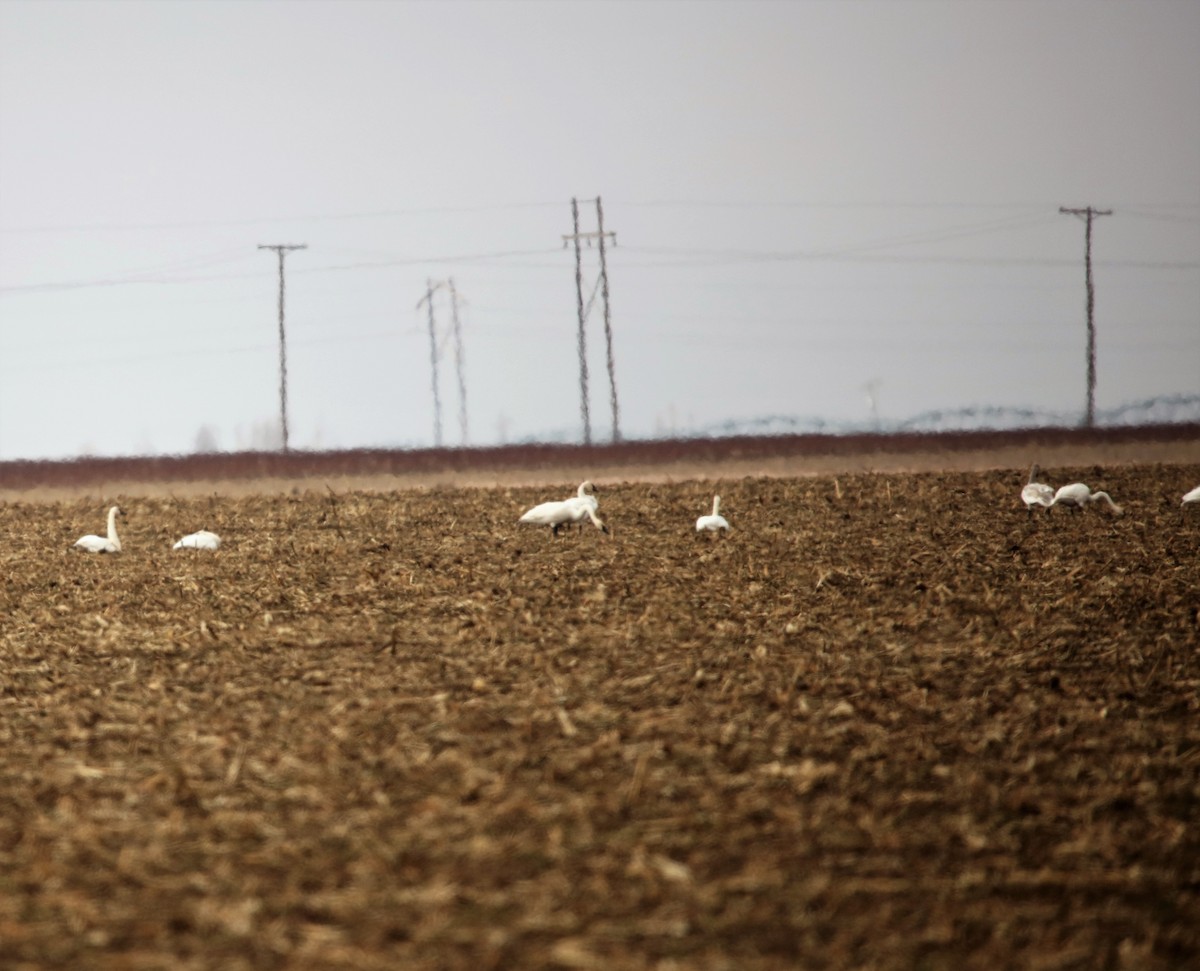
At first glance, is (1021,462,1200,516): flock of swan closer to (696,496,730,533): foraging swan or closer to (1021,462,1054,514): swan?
(1021,462,1054,514): swan

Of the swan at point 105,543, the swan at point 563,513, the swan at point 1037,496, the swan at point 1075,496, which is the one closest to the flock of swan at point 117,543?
the swan at point 105,543

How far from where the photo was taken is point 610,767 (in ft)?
27.4

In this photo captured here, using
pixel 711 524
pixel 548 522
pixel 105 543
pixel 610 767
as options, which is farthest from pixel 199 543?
pixel 610 767

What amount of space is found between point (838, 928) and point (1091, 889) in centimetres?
124

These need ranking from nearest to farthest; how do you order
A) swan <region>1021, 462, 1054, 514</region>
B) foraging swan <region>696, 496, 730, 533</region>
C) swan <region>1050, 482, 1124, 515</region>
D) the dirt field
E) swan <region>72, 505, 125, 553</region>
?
the dirt field → foraging swan <region>696, 496, 730, 533</region> → swan <region>72, 505, 125, 553</region> → swan <region>1050, 482, 1124, 515</region> → swan <region>1021, 462, 1054, 514</region>

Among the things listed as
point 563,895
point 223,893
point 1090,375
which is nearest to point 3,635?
point 223,893

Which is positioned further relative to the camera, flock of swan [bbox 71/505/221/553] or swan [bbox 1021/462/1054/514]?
swan [bbox 1021/462/1054/514]

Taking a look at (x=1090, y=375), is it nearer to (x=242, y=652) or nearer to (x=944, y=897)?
(x=242, y=652)

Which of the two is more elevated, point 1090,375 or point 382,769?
point 1090,375

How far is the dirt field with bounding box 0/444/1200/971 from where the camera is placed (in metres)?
6.10

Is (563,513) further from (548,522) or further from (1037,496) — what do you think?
(1037,496)

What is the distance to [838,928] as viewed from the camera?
239 inches

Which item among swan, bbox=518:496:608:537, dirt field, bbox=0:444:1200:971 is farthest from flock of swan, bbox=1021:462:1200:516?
swan, bbox=518:496:608:537

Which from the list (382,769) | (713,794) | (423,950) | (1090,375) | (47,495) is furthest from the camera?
(1090,375)
